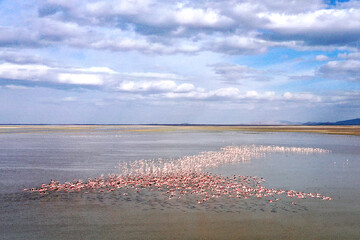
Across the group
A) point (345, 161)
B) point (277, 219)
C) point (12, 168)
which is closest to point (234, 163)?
point (345, 161)

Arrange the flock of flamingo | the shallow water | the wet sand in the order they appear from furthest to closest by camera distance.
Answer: the flock of flamingo
the shallow water
the wet sand

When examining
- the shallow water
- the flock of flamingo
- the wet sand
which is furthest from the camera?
the flock of flamingo

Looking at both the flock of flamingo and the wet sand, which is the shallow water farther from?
the flock of flamingo

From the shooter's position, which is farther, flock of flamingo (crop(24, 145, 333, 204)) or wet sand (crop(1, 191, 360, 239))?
flock of flamingo (crop(24, 145, 333, 204))

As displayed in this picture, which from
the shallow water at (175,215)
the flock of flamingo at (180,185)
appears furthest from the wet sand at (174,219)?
the flock of flamingo at (180,185)

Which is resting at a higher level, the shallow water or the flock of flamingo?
the flock of flamingo

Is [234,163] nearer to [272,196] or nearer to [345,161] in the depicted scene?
[345,161]

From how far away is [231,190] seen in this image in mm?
20344

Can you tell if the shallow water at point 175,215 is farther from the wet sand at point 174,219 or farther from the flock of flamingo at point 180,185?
the flock of flamingo at point 180,185

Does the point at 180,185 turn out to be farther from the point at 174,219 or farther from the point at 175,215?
the point at 174,219

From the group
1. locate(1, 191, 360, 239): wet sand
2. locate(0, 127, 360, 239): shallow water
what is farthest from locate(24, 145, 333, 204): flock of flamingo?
locate(1, 191, 360, 239): wet sand

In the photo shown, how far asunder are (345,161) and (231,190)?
1915 centimetres

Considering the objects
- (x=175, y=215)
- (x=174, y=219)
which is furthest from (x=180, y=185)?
(x=174, y=219)

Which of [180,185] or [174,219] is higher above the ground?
[180,185]
